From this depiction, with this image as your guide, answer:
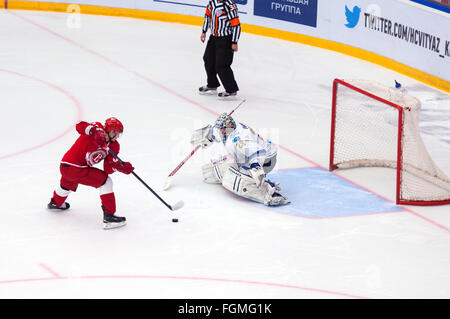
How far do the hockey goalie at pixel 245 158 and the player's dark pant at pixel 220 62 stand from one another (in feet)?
9.13

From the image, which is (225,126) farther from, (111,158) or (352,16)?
(352,16)

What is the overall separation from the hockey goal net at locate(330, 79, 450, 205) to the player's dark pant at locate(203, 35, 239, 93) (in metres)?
1.90

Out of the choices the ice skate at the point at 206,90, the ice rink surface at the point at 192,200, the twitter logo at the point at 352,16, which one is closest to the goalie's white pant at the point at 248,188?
the ice rink surface at the point at 192,200

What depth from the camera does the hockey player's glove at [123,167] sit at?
21.2 ft

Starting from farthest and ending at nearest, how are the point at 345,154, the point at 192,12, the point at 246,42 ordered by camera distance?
the point at 192,12, the point at 246,42, the point at 345,154

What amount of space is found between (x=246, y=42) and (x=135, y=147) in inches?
176

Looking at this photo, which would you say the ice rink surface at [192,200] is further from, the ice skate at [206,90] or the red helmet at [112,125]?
the red helmet at [112,125]

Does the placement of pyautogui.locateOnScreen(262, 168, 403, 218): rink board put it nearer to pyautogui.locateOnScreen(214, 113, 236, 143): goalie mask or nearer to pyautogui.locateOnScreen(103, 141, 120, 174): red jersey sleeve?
pyautogui.locateOnScreen(214, 113, 236, 143): goalie mask

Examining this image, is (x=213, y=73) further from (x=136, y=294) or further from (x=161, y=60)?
(x=136, y=294)

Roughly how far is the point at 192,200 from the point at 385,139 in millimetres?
2304

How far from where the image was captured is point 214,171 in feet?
24.8

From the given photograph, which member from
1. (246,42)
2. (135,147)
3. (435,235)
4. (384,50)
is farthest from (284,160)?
(246,42)

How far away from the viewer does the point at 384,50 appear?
1120cm

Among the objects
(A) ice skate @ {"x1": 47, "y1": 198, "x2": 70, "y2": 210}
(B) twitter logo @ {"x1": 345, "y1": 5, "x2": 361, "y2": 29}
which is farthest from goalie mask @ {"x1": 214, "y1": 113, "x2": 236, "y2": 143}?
(B) twitter logo @ {"x1": 345, "y1": 5, "x2": 361, "y2": 29}
